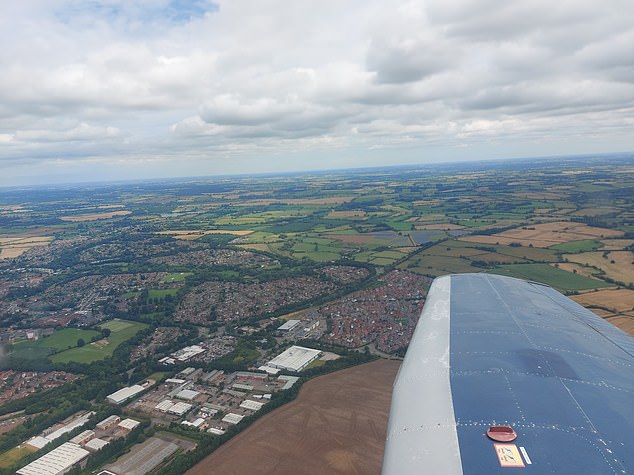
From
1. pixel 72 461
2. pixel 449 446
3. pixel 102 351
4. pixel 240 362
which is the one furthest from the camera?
pixel 102 351

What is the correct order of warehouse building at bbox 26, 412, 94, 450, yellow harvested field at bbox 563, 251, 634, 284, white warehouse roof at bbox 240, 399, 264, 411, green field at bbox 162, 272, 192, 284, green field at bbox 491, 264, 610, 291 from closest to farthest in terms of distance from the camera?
1. warehouse building at bbox 26, 412, 94, 450
2. white warehouse roof at bbox 240, 399, 264, 411
3. green field at bbox 491, 264, 610, 291
4. yellow harvested field at bbox 563, 251, 634, 284
5. green field at bbox 162, 272, 192, 284

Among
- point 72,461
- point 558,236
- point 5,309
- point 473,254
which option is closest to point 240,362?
point 72,461

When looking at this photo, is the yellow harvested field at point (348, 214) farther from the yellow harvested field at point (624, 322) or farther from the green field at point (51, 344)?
the yellow harvested field at point (624, 322)

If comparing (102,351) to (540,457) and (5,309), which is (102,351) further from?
(540,457)

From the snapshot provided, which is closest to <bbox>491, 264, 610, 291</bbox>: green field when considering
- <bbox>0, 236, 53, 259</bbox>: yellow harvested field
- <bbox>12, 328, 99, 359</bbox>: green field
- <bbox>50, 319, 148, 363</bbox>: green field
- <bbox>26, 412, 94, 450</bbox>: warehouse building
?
<bbox>50, 319, 148, 363</bbox>: green field

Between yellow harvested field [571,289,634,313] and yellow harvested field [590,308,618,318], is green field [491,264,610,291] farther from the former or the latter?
yellow harvested field [590,308,618,318]

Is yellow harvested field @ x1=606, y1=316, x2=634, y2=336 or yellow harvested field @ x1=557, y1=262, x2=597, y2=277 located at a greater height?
yellow harvested field @ x1=557, y1=262, x2=597, y2=277
